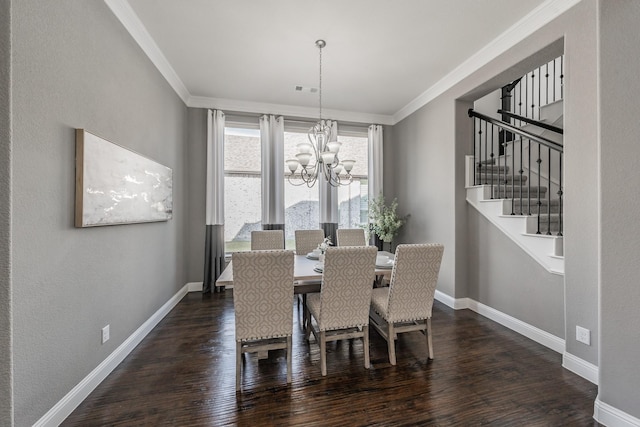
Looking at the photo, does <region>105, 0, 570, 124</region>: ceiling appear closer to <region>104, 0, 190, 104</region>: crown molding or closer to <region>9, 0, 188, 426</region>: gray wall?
<region>104, 0, 190, 104</region>: crown molding

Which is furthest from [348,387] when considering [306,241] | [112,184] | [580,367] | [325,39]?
[325,39]

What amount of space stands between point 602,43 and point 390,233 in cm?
306

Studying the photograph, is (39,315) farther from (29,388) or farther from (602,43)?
(602,43)

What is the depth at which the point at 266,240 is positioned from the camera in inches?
140

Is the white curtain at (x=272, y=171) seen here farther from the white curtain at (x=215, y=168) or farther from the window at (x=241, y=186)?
the white curtain at (x=215, y=168)

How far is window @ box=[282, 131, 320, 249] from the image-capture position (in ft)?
15.2

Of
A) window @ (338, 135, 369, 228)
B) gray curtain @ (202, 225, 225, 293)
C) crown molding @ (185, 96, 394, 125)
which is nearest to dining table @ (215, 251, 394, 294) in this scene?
gray curtain @ (202, 225, 225, 293)

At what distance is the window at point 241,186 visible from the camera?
4.45 metres

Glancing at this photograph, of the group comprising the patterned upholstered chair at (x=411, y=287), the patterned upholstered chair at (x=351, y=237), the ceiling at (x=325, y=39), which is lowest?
the patterned upholstered chair at (x=411, y=287)

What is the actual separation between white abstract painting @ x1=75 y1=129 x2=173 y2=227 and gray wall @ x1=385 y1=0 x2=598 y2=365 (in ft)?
11.4

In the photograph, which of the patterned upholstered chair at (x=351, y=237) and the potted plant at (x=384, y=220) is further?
the potted plant at (x=384, y=220)

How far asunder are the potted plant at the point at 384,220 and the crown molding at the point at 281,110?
4.67 feet
